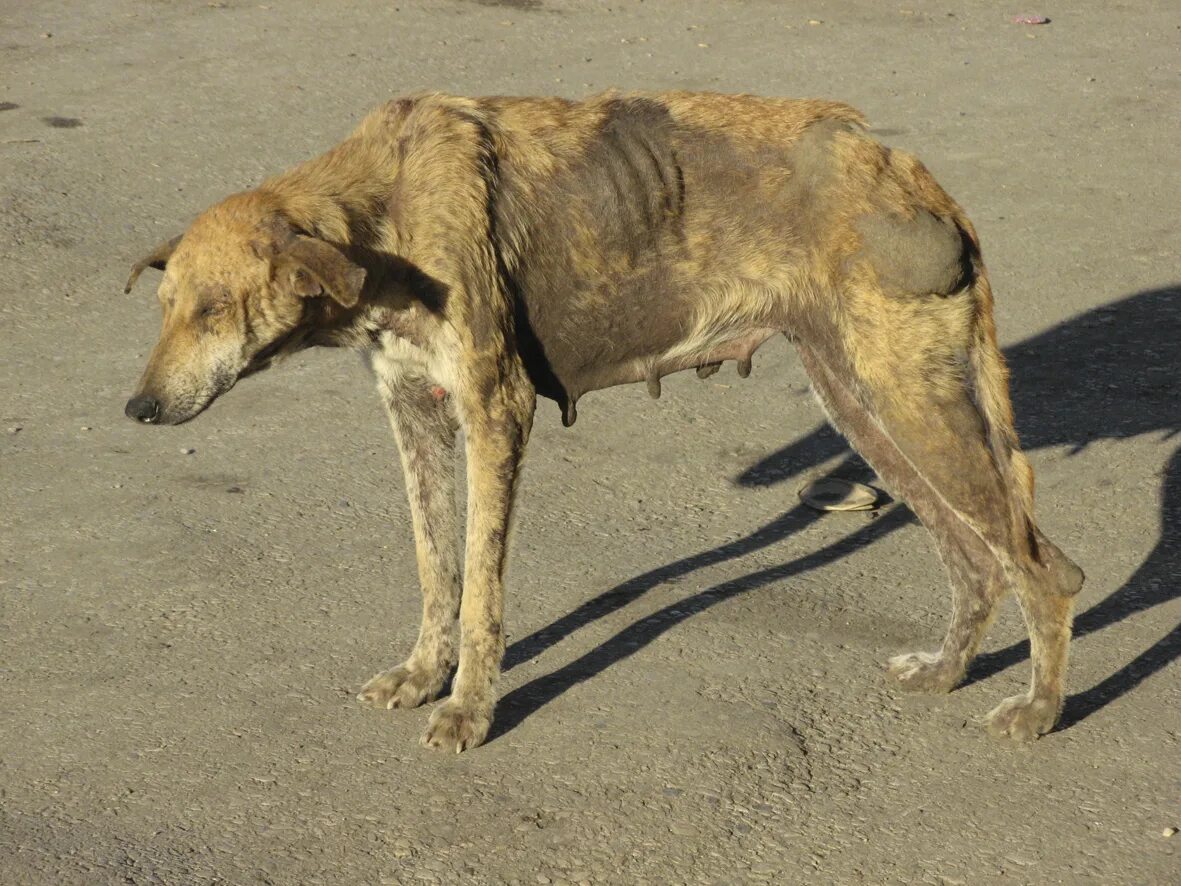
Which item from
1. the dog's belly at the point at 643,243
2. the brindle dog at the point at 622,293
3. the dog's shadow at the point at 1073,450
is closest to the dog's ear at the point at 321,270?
the brindle dog at the point at 622,293

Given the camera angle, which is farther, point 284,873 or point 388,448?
point 388,448

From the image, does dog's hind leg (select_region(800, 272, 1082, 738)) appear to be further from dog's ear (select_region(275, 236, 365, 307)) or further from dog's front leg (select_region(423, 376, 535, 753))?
dog's ear (select_region(275, 236, 365, 307))

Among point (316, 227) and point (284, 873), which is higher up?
point (316, 227)

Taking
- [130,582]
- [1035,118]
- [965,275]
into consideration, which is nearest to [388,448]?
[130,582]

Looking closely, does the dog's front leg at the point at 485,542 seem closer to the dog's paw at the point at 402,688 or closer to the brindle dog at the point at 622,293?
the brindle dog at the point at 622,293

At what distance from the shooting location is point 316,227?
5.00 meters

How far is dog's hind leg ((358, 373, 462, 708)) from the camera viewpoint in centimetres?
547

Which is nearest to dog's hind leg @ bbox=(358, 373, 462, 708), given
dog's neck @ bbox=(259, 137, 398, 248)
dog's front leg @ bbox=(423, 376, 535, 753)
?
dog's front leg @ bbox=(423, 376, 535, 753)

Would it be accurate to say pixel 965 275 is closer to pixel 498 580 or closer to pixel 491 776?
pixel 498 580

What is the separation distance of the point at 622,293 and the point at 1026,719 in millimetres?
1883

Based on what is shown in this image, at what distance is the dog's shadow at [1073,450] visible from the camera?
5695 millimetres

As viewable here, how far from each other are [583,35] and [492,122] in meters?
7.84

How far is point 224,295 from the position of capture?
483 centimetres

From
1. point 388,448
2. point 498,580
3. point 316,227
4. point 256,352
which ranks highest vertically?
point 316,227
